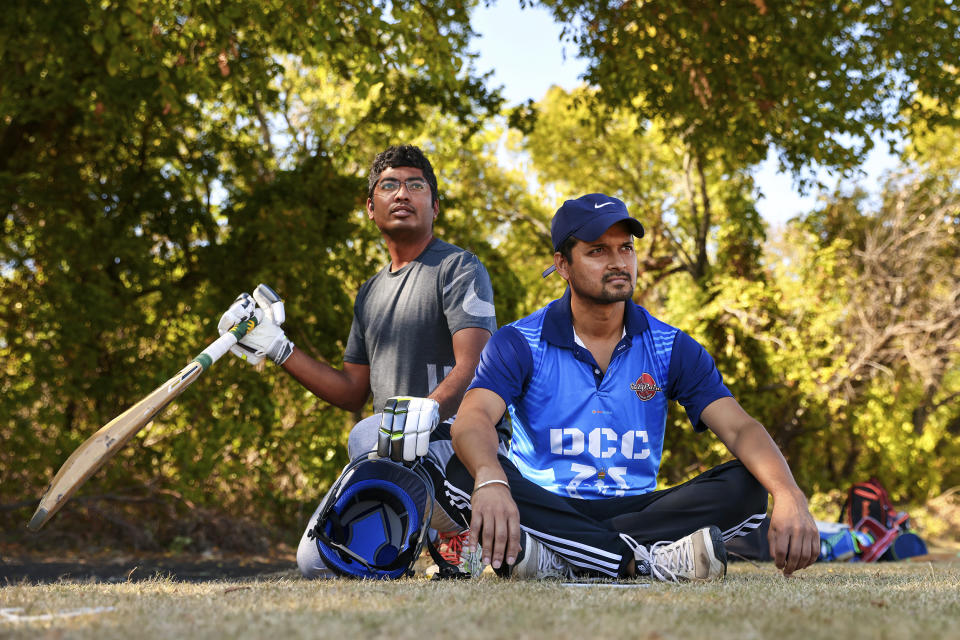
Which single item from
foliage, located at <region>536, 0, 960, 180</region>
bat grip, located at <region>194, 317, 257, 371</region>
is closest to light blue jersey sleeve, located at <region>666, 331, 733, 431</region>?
bat grip, located at <region>194, 317, 257, 371</region>

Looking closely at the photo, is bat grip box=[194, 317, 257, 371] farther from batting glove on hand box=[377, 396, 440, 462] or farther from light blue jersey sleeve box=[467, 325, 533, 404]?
light blue jersey sleeve box=[467, 325, 533, 404]

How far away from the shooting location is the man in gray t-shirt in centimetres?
356

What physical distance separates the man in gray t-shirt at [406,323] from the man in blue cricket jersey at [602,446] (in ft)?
1.31

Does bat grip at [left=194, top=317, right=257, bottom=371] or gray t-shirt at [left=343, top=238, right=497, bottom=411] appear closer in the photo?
bat grip at [left=194, top=317, right=257, bottom=371]

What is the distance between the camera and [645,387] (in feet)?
10.2

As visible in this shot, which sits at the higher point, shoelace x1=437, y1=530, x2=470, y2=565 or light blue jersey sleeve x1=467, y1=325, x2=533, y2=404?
light blue jersey sleeve x1=467, y1=325, x2=533, y2=404

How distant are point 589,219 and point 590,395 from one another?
0.60 metres

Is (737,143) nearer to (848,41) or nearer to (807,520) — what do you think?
(848,41)

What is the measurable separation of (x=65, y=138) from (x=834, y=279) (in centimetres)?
791

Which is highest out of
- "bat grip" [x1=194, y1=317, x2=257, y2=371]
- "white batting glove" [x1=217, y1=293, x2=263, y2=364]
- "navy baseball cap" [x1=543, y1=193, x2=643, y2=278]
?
"navy baseball cap" [x1=543, y1=193, x2=643, y2=278]

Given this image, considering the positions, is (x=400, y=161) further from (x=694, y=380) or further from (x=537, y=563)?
(x=537, y=563)

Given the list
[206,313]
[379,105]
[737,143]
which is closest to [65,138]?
[206,313]

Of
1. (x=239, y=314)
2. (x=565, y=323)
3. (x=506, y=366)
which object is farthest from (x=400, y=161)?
(x=506, y=366)

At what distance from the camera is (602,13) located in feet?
25.8
